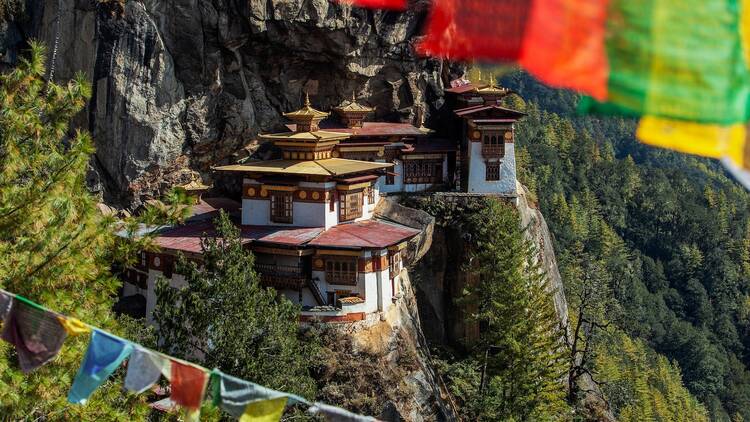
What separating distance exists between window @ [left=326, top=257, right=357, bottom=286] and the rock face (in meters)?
8.14

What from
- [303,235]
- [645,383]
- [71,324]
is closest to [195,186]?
[303,235]

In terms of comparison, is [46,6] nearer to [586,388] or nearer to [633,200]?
[586,388]

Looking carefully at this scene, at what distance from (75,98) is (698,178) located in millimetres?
122291

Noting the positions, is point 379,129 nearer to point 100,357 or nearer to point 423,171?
point 423,171

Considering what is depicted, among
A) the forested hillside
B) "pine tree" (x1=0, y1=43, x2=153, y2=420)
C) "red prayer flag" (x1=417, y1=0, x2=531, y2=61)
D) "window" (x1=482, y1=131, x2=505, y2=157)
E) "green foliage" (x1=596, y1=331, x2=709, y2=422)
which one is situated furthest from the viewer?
the forested hillside

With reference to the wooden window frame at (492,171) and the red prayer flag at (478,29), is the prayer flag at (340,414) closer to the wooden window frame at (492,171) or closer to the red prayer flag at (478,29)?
the red prayer flag at (478,29)

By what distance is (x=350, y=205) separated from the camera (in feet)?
91.7

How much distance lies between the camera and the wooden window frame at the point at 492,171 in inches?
1320

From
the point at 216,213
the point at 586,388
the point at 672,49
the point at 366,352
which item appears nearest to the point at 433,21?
the point at 672,49

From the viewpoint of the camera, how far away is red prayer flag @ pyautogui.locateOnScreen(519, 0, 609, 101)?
4.83 meters

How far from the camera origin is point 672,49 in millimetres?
4809

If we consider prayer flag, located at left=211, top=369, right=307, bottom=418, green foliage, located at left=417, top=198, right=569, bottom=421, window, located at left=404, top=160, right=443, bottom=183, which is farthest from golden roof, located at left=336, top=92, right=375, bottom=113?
prayer flag, located at left=211, top=369, right=307, bottom=418

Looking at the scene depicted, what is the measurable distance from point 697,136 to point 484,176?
28.8 metres

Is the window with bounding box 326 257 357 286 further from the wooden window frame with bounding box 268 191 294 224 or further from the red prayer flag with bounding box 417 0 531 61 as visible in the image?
the red prayer flag with bounding box 417 0 531 61
